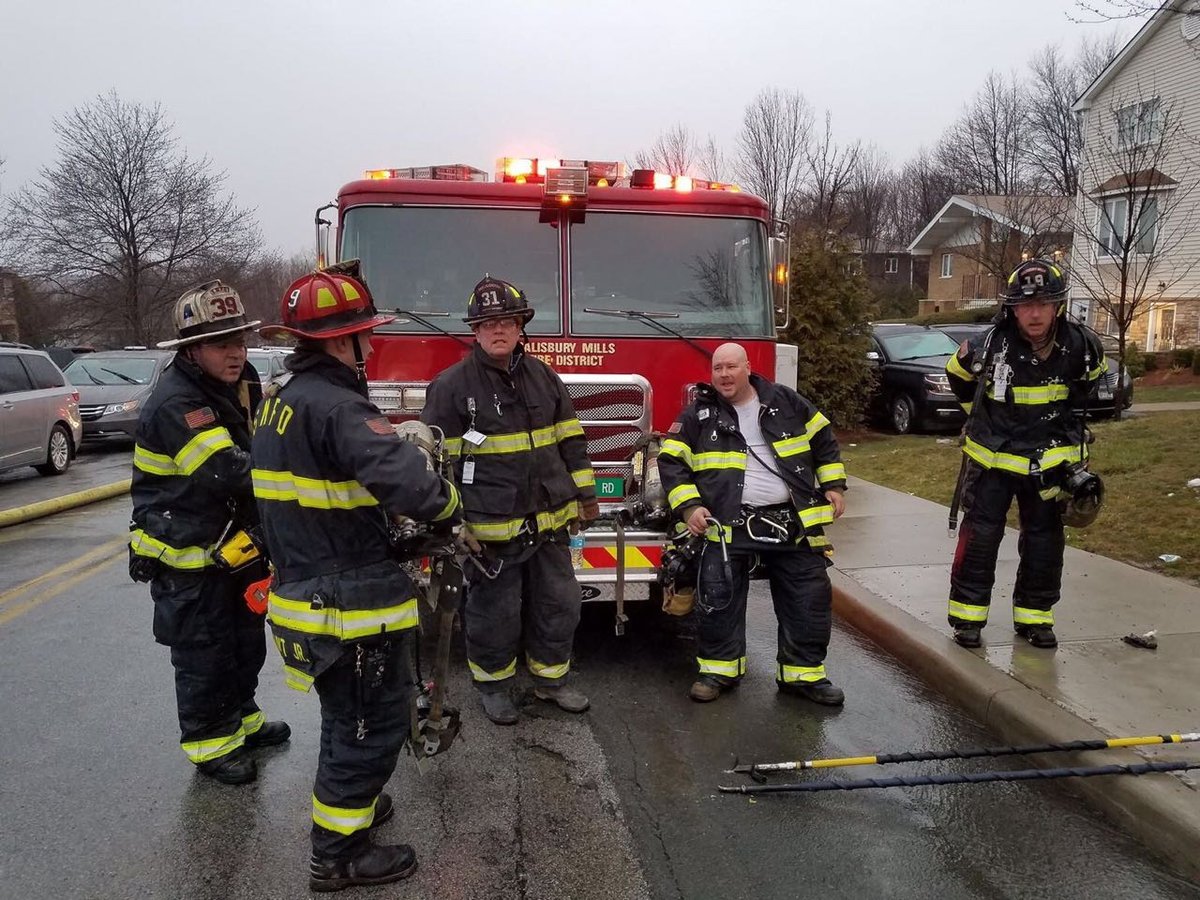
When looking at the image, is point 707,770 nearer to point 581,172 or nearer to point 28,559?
point 581,172

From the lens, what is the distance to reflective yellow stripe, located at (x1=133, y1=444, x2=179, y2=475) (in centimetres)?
324

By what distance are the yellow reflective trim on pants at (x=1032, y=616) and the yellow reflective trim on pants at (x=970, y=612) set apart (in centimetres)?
19

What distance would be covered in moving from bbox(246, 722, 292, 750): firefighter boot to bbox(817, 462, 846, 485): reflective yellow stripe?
2.63 meters

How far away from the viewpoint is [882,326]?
15.1 m

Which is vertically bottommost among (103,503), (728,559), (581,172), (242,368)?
(103,503)

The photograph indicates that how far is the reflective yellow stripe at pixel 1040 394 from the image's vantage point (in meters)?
4.24

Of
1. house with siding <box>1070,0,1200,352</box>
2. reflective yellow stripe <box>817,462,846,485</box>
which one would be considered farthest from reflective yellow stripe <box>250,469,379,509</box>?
house with siding <box>1070,0,1200,352</box>

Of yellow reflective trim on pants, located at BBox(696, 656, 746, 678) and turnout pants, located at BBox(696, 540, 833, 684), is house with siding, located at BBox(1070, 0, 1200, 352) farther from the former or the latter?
yellow reflective trim on pants, located at BBox(696, 656, 746, 678)

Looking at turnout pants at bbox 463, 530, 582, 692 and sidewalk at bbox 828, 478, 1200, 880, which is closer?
sidewalk at bbox 828, 478, 1200, 880

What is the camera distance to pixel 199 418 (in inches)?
126

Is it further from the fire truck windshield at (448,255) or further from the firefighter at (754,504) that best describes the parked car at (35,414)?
the firefighter at (754,504)

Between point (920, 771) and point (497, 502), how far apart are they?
2.02 m

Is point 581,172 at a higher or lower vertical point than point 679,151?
lower

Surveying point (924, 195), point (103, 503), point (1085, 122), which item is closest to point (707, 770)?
point (103, 503)
